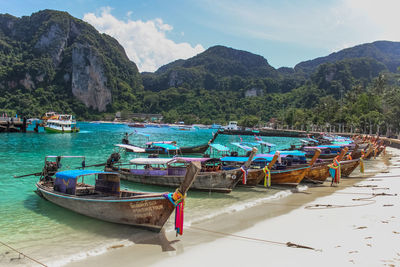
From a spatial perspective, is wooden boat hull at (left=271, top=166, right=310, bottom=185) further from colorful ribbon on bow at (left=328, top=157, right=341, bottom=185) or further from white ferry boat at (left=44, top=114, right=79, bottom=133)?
white ferry boat at (left=44, top=114, right=79, bottom=133)

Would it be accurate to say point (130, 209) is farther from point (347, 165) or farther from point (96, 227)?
point (347, 165)

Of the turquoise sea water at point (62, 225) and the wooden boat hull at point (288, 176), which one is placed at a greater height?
the wooden boat hull at point (288, 176)

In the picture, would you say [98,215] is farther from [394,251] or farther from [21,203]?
[394,251]

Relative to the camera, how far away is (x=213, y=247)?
10156mm

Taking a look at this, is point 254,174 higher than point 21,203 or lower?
higher

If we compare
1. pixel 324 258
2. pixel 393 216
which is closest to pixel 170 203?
pixel 324 258

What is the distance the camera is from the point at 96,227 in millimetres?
12383

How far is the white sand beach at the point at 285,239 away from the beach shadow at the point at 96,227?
0.12 m

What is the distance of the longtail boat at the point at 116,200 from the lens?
10547 millimetres

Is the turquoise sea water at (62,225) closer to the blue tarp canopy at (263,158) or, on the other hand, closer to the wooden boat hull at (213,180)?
the wooden boat hull at (213,180)

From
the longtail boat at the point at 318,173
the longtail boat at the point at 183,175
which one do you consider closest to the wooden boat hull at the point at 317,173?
the longtail boat at the point at 318,173

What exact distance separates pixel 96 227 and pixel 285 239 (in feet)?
25.4

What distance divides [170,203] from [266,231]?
4118mm

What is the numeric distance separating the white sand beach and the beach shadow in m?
0.12
